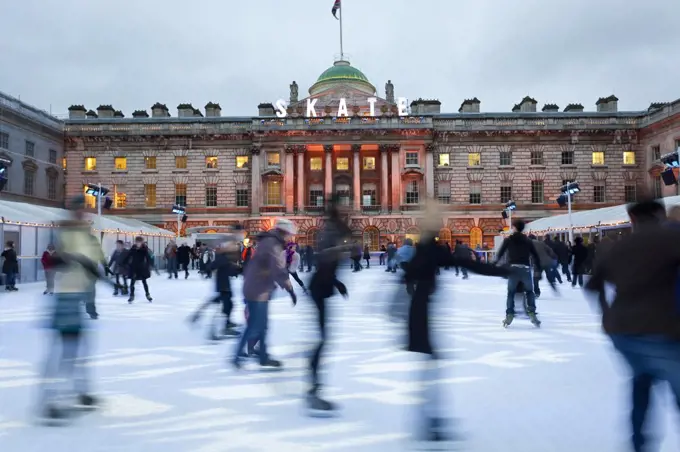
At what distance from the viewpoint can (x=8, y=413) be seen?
4809 mm

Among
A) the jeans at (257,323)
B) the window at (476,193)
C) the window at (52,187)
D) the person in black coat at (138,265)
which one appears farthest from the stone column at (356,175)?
the jeans at (257,323)

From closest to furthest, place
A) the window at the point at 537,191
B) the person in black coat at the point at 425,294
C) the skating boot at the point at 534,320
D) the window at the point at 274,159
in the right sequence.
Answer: the person in black coat at the point at 425,294 < the skating boot at the point at 534,320 < the window at the point at 537,191 < the window at the point at 274,159

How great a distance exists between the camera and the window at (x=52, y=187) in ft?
145

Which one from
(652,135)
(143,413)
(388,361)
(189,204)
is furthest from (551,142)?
(143,413)

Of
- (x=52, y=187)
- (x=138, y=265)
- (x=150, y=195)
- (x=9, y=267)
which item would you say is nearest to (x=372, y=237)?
(x=150, y=195)

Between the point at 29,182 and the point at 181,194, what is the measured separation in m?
11.7

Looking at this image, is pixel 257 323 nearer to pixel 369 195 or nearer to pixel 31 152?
pixel 369 195

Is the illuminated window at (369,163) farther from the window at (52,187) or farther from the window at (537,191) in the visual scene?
the window at (52,187)

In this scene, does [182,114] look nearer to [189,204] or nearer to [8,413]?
[189,204]

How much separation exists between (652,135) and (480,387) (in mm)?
46494

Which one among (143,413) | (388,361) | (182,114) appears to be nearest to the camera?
(143,413)

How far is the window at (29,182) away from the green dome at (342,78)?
1095 inches

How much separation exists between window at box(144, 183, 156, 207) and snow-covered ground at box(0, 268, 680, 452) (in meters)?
38.1

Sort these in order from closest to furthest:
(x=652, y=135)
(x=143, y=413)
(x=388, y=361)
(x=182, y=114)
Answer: (x=143, y=413)
(x=388, y=361)
(x=652, y=135)
(x=182, y=114)
